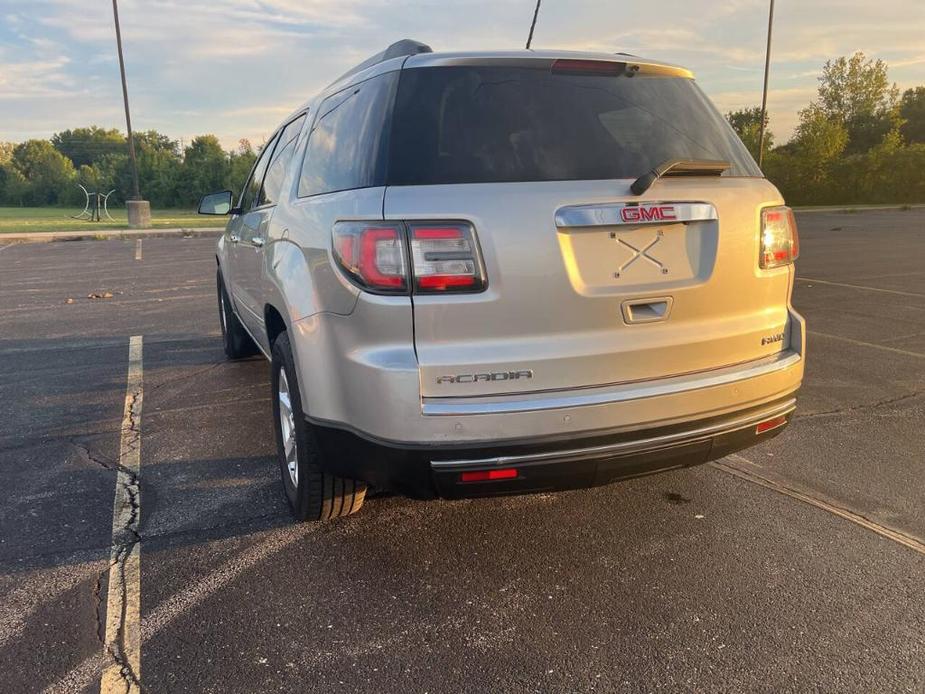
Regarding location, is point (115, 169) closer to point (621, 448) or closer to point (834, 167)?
point (834, 167)

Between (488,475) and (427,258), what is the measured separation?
29.8 inches

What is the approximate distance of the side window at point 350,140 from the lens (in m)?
2.61

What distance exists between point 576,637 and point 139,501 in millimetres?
2266

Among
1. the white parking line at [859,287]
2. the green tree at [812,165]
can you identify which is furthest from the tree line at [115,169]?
the white parking line at [859,287]

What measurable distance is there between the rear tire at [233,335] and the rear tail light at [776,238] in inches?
167

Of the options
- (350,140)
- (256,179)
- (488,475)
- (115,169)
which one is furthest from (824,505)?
(115,169)

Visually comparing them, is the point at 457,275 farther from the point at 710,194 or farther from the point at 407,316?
the point at 710,194

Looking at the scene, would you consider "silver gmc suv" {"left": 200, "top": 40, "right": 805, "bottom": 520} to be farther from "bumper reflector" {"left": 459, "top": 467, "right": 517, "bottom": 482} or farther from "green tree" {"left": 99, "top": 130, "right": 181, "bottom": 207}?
"green tree" {"left": 99, "top": 130, "right": 181, "bottom": 207}

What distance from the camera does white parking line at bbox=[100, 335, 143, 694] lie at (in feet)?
7.55

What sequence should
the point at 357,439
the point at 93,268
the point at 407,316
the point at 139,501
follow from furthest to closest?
the point at 93,268 → the point at 139,501 → the point at 357,439 → the point at 407,316

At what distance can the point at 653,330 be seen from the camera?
2.60 metres

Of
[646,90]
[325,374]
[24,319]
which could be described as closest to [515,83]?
[646,90]

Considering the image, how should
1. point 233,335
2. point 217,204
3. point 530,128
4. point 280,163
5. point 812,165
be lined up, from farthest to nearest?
point 812,165
point 233,335
point 217,204
point 280,163
point 530,128

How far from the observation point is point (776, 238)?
9.39 ft
